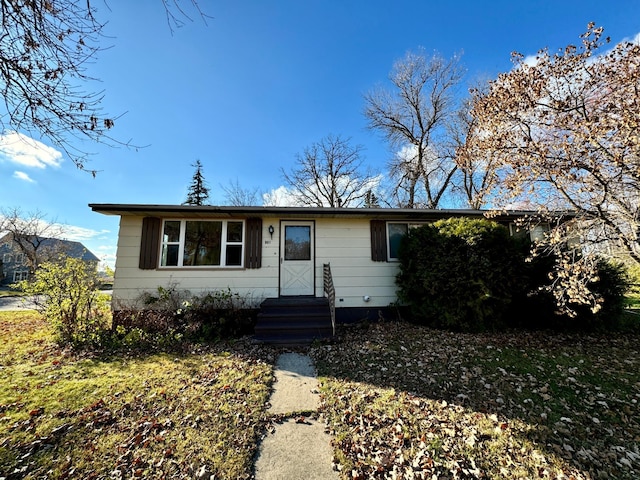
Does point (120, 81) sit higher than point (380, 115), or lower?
lower

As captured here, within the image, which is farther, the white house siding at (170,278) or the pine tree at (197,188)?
the pine tree at (197,188)

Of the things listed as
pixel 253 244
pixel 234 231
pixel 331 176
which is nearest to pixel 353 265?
pixel 253 244

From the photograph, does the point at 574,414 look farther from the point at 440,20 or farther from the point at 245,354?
the point at 440,20

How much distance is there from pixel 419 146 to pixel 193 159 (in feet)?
64.3

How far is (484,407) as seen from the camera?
10.5 feet

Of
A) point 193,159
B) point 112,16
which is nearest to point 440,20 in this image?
point 112,16

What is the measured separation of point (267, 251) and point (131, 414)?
4695 mm

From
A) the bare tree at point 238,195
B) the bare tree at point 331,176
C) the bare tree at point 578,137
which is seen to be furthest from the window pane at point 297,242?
the bare tree at point 238,195

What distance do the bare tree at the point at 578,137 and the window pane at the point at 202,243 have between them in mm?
6760

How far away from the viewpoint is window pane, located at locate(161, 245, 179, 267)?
279 inches

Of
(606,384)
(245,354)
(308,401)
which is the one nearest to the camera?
(308,401)

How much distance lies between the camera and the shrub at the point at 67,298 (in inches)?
214

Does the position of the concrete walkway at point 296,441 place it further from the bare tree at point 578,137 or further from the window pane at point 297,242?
the bare tree at point 578,137

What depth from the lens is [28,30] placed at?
2730 millimetres
